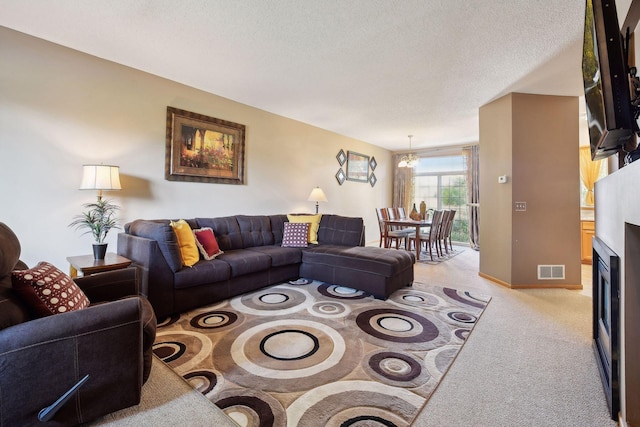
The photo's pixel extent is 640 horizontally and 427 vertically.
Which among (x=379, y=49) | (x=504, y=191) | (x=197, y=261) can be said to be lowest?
(x=197, y=261)

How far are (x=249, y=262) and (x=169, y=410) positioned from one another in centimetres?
175

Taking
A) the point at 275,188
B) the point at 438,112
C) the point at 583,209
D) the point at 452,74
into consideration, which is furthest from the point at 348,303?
the point at 583,209

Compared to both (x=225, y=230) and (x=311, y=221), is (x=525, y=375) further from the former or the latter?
(x=225, y=230)

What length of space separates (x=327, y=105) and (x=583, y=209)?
5270 mm

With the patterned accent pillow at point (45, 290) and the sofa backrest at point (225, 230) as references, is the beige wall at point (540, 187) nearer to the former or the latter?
the sofa backrest at point (225, 230)

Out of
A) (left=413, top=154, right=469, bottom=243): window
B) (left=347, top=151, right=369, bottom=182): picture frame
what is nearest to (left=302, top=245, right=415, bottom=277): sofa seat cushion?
(left=347, top=151, right=369, bottom=182): picture frame

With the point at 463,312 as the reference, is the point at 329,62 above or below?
above

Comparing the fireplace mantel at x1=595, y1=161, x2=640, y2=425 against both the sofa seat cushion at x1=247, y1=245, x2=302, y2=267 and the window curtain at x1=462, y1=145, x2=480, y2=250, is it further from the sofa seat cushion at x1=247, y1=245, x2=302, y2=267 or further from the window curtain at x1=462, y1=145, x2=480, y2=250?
the window curtain at x1=462, y1=145, x2=480, y2=250

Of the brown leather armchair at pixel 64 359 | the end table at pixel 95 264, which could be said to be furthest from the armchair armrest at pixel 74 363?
the end table at pixel 95 264

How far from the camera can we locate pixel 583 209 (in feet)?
17.1

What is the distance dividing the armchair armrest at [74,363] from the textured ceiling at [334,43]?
2253 mm

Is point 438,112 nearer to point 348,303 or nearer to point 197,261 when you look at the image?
point 348,303

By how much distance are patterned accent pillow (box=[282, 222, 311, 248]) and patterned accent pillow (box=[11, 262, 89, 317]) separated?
2629mm

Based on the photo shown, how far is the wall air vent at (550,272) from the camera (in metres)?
3.56
